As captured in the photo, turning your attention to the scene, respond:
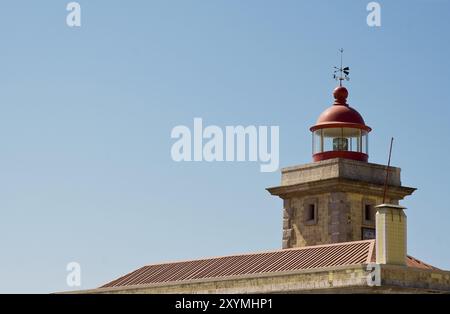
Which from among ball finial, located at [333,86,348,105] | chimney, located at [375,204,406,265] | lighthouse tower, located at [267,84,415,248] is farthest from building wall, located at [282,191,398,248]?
chimney, located at [375,204,406,265]

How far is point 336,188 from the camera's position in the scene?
49938 millimetres

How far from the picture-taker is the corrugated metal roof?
3959 centimetres

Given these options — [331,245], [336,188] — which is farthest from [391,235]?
[336,188]

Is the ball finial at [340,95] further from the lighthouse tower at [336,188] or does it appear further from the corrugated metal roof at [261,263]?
the corrugated metal roof at [261,263]

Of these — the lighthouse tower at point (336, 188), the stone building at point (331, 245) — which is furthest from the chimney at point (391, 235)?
the lighthouse tower at point (336, 188)

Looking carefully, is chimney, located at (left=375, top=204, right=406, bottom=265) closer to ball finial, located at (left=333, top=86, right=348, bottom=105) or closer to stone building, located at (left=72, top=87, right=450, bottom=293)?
stone building, located at (left=72, top=87, right=450, bottom=293)

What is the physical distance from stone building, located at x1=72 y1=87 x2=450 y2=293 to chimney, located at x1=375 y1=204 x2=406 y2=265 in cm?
3

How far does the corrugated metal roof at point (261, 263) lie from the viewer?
3959cm

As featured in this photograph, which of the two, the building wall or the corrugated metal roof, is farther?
the building wall
